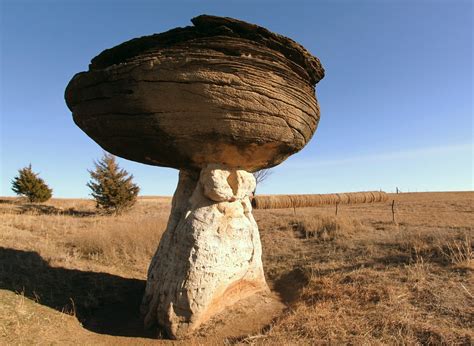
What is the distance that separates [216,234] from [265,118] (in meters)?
2.04

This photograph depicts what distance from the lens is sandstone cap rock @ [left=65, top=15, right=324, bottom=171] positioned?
479cm

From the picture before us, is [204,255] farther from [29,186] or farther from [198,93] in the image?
[29,186]

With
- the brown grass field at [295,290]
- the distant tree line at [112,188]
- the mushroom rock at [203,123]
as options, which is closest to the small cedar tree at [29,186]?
the distant tree line at [112,188]

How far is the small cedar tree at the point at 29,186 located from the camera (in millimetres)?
24391

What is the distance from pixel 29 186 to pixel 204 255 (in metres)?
23.9

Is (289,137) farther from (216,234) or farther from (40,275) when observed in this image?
(40,275)

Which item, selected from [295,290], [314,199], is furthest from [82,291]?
[314,199]

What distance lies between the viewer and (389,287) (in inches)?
236

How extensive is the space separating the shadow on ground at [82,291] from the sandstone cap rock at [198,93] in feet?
9.30

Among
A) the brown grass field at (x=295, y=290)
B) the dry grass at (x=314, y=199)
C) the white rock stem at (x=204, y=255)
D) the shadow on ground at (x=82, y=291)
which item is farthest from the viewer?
the dry grass at (x=314, y=199)

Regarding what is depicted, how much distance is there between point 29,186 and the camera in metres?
24.5

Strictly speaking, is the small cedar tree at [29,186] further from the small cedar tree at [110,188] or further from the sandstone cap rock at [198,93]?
the sandstone cap rock at [198,93]

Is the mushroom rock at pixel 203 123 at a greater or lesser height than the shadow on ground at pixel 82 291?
greater

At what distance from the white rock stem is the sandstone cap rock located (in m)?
0.66
